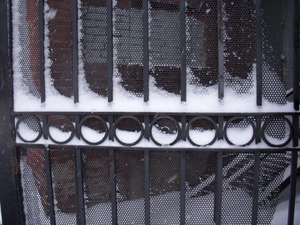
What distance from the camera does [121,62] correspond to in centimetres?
161

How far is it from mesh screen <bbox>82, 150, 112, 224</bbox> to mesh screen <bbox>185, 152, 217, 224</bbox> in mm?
635

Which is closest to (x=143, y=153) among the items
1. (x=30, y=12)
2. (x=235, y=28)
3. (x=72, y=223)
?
(x=72, y=223)

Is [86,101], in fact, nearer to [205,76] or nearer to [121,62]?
[121,62]

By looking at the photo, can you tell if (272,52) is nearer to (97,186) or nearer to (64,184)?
(97,186)

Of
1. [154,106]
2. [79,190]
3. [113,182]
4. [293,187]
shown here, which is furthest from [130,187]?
[293,187]

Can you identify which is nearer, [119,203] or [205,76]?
[205,76]

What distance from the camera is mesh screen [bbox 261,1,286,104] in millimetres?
1562

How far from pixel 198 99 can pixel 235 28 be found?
0.59 m

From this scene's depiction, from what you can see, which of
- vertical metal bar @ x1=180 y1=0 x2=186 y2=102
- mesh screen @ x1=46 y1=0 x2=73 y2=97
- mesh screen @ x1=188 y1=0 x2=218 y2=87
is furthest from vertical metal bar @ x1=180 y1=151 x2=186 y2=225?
mesh screen @ x1=46 y1=0 x2=73 y2=97

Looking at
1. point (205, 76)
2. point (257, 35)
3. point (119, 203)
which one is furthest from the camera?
point (119, 203)

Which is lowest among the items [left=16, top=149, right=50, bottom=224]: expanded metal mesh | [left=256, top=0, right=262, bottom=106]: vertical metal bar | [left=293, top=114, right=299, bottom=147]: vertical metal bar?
[left=16, top=149, right=50, bottom=224]: expanded metal mesh

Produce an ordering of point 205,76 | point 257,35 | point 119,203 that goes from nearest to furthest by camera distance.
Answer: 1. point 257,35
2. point 205,76
3. point 119,203

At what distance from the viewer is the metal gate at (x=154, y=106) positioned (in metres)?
1.53

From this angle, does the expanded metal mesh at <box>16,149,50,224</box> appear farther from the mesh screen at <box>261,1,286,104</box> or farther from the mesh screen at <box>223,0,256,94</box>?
the mesh screen at <box>261,1,286,104</box>
